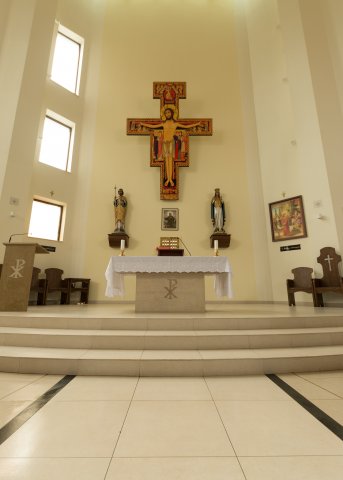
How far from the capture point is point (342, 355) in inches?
110

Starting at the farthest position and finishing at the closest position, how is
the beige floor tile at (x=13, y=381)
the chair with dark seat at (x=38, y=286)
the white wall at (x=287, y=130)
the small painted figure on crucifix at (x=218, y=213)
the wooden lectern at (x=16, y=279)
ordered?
the small painted figure on crucifix at (x=218, y=213), the white wall at (x=287, y=130), the chair with dark seat at (x=38, y=286), the wooden lectern at (x=16, y=279), the beige floor tile at (x=13, y=381)

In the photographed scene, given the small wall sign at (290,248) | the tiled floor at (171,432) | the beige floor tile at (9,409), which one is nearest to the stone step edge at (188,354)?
the tiled floor at (171,432)

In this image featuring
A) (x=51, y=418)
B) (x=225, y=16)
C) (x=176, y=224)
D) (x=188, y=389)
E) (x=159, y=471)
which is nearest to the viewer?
(x=159, y=471)

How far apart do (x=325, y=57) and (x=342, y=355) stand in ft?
25.2

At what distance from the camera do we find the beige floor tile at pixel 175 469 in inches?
47.8

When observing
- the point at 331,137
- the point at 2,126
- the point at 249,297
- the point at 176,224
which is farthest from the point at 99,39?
the point at 249,297

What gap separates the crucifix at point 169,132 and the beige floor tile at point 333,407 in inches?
243

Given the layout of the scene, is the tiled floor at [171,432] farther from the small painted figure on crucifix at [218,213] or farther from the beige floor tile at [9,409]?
the small painted figure on crucifix at [218,213]

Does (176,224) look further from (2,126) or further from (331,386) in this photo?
(331,386)

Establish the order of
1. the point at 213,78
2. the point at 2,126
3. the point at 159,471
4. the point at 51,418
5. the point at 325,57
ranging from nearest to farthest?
1. the point at 159,471
2. the point at 51,418
3. the point at 2,126
4. the point at 325,57
5. the point at 213,78

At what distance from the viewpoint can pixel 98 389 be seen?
2.24 metres

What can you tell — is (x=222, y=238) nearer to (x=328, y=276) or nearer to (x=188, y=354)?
(x=328, y=276)

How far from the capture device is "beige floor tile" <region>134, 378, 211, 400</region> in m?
2.11

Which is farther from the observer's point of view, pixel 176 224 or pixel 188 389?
pixel 176 224
